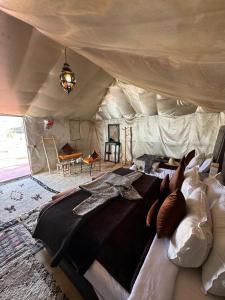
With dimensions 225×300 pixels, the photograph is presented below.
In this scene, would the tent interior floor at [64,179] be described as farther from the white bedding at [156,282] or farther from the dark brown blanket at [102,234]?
the white bedding at [156,282]

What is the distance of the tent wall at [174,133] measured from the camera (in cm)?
384

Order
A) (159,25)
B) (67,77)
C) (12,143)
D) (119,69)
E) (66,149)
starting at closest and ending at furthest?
(159,25), (119,69), (67,77), (66,149), (12,143)

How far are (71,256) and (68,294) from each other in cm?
47

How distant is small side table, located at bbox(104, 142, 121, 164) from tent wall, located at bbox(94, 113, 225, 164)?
37 centimetres

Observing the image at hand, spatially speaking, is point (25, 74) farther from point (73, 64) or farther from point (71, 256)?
point (71, 256)

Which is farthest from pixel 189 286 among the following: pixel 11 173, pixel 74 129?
pixel 74 129

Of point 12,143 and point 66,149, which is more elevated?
point 66,149

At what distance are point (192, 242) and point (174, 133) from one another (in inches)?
160

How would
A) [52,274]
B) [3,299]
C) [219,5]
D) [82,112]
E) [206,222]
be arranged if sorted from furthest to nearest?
1. [82,112]
2. [52,274]
3. [3,299]
4. [206,222]
5. [219,5]

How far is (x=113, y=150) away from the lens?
6.24 metres

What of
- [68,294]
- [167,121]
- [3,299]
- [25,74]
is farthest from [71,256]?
[167,121]

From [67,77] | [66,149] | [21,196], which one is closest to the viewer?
[67,77]

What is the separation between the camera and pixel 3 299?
132cm

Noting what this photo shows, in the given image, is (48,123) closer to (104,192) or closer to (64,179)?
(64,179)
